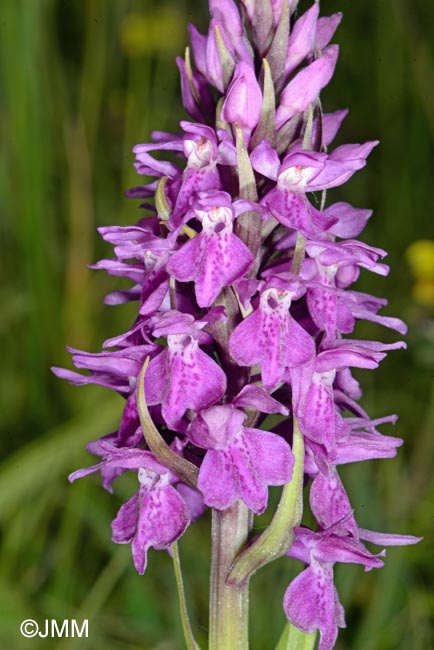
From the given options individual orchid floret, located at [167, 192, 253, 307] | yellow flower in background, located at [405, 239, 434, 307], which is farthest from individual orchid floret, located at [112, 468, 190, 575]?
yellow flower in background, located at [405, 239, 434, 307]

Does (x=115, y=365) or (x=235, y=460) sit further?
(x=115, y=365)

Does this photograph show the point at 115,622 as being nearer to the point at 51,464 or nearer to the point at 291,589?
the point at 51,464

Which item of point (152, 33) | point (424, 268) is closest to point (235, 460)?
point (424, 268)

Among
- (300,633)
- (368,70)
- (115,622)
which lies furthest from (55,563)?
(368,70)

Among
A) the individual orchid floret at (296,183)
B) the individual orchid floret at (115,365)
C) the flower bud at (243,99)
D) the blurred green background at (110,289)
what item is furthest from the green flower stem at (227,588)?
the flower bud at (243,99)

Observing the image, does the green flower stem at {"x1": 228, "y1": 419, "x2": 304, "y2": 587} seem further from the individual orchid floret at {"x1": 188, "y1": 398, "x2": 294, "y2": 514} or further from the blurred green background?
the blurred green background

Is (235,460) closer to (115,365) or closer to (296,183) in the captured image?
(115,365)
